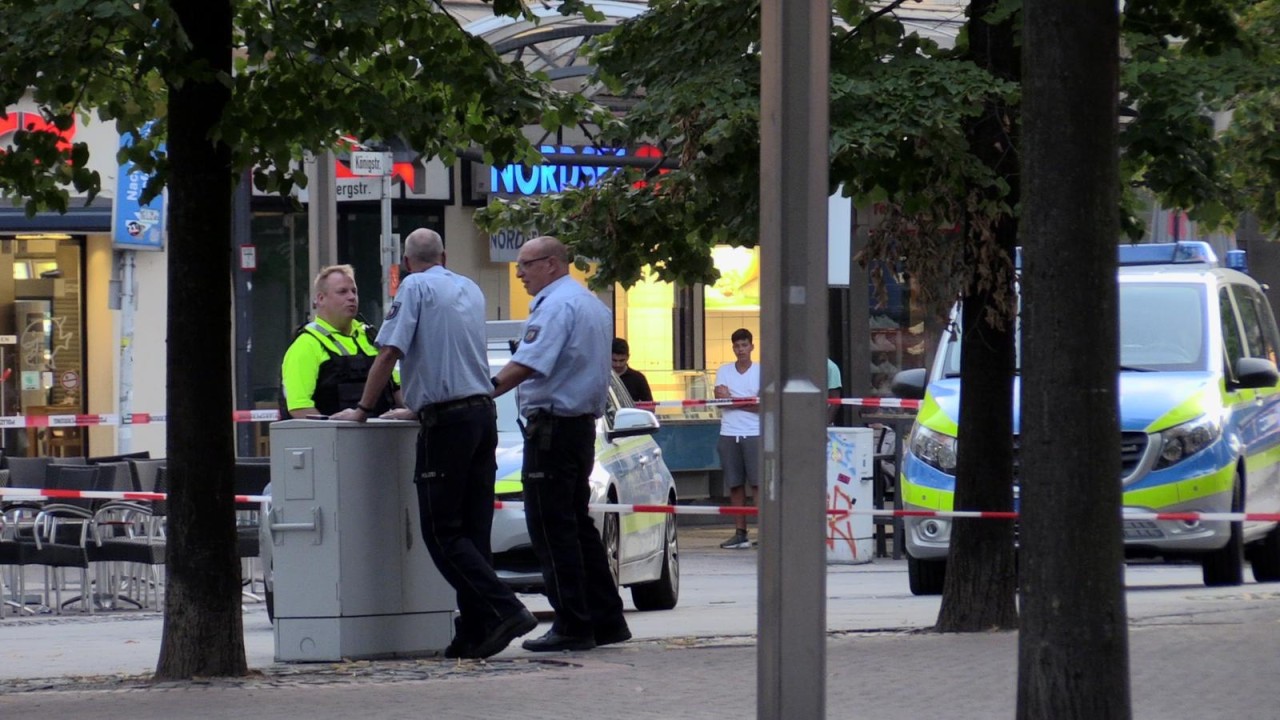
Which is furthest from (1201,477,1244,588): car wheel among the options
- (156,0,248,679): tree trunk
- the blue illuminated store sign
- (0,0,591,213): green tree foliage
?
the blue illuminated store sign

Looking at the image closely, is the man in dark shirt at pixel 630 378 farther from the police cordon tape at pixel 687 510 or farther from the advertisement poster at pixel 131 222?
the police cordon tape at pixel 687 510

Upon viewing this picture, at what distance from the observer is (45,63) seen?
800 centimetres

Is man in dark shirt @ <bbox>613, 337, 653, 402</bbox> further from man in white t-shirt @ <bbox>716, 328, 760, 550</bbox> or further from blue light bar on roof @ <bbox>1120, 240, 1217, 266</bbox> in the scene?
blue light bar on roof @ <bbox>1120, 240, 1217, 266</bbox>

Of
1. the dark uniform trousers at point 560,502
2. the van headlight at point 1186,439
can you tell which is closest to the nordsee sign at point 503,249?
the van headlight at point 1186,439

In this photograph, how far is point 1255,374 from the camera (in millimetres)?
13508

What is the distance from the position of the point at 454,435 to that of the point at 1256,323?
798 cm

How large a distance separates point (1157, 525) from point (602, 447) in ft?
11.4

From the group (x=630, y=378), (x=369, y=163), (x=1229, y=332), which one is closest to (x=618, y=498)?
(x=1229, y=332)

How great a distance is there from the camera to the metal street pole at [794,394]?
4996 millimetres

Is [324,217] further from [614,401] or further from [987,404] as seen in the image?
[987,404]

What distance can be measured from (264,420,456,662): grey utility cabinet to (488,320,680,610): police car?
1.73m

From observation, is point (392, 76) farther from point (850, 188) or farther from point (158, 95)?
point (850, 188)

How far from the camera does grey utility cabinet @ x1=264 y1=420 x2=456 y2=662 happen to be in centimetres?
965

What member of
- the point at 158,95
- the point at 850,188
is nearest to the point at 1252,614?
the point at 850,188
